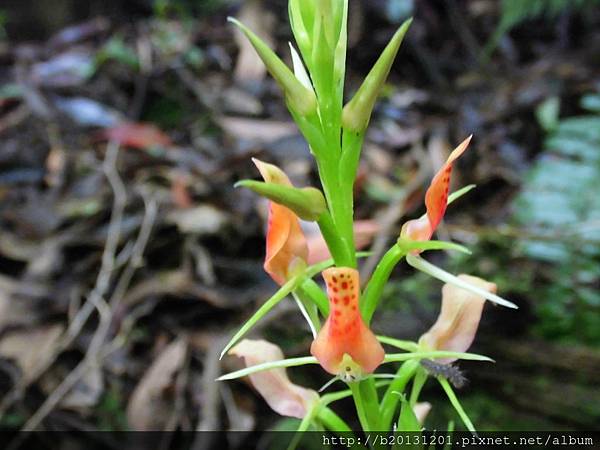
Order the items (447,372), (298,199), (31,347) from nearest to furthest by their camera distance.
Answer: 1. (298,199)
2. (447,372)
3. (31,347)

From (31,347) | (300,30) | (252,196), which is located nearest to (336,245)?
(300,30)

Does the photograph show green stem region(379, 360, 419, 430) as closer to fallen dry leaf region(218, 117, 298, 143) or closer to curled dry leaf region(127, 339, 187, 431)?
curled dry leaf region(127, 339, 187, 431)

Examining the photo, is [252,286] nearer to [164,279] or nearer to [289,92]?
[164,279]

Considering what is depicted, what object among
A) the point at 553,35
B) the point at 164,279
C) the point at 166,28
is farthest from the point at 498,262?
the point at 166,28

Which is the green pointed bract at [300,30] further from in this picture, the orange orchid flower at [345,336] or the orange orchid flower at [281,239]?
the orange orchid flower at [345,336]

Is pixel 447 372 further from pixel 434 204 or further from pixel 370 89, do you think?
pixel 370 89

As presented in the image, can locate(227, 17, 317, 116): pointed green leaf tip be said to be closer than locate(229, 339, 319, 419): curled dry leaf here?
Yes

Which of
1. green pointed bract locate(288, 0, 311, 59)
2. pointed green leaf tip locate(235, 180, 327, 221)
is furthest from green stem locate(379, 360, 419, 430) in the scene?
green pointed bract locate(288, 0, 311, 59)
